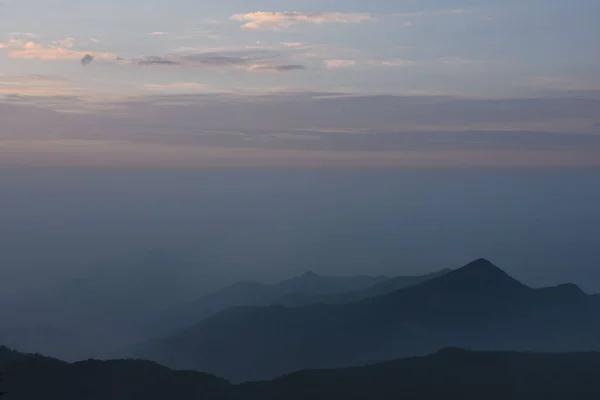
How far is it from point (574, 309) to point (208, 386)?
93088 mm

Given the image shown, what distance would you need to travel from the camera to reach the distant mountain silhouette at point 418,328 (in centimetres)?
12419

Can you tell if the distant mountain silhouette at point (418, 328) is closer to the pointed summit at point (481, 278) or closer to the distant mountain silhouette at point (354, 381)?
the pointed summit at point (481, 278)

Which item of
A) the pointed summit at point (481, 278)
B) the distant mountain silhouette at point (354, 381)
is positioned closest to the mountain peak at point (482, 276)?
the pointed summit at point (481, 278)

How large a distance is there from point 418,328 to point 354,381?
60.9 metres

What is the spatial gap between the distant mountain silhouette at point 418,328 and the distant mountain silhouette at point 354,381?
46728 mm

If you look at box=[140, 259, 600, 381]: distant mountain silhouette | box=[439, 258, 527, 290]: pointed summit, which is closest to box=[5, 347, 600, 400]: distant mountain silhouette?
box=[140, 259, 600, 381]: distant mountain silhouette

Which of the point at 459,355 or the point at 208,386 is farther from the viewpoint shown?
the point at 459,355

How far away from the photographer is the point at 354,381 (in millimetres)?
70625

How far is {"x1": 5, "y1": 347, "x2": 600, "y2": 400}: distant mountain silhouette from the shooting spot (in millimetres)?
66875

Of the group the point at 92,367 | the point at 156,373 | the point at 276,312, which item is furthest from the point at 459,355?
the point at 276,312

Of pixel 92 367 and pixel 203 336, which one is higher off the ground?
pixel 92 367

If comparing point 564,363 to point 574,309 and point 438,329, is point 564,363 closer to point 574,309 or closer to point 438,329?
point 438,329

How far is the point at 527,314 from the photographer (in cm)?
13038

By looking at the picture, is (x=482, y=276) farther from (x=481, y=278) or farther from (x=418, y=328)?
(x=418, y=328)
